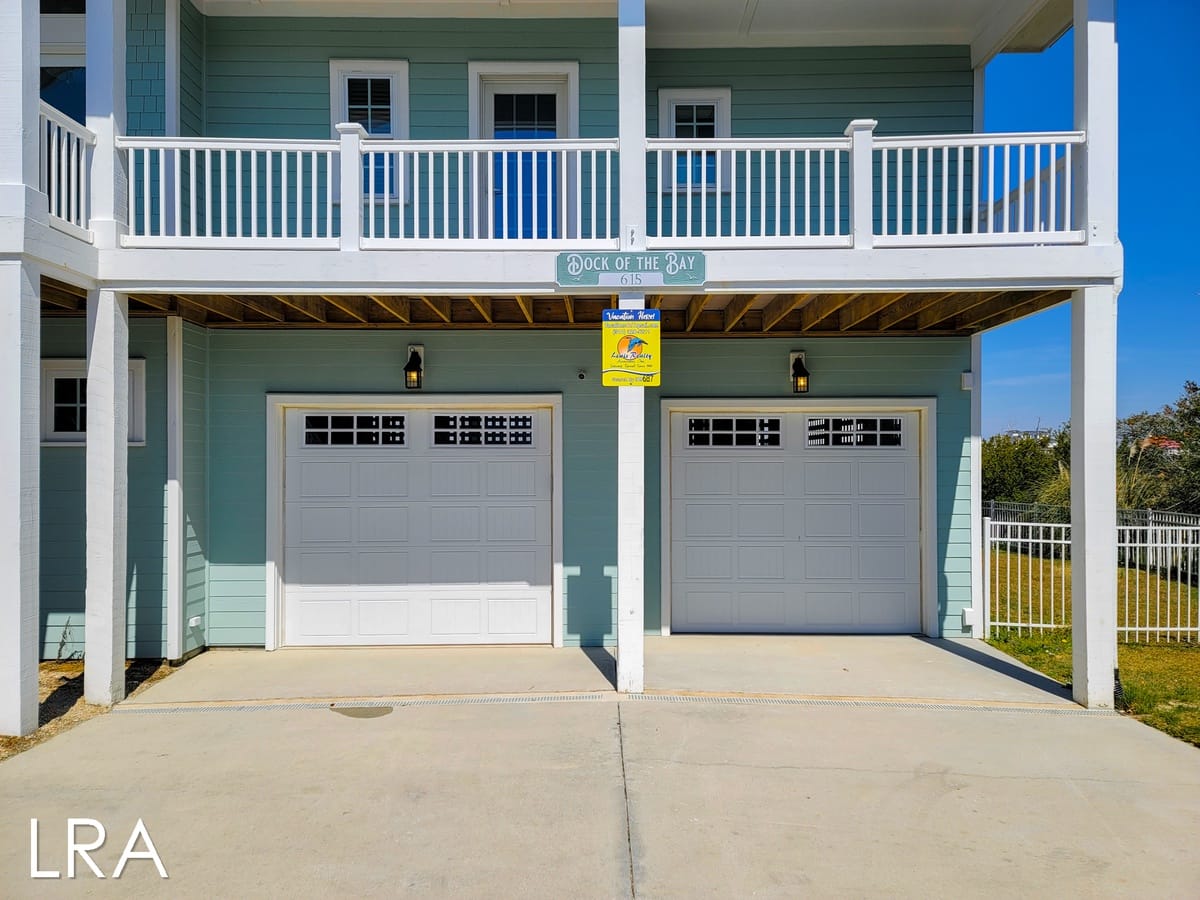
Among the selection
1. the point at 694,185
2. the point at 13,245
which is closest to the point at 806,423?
the point at 694,185

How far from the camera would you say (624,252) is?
587cm

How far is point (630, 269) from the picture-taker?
19.2 ft

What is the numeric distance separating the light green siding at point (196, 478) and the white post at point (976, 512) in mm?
7337

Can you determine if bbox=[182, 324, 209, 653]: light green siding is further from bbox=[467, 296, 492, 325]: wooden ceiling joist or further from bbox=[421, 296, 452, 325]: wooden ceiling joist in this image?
bbox=[467, 296, 492, 325]: wooden ceiling joist

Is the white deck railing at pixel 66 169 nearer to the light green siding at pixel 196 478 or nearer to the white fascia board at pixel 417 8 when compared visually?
the light green siding at pixel 196 478

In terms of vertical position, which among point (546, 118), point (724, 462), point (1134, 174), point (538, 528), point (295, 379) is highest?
point (1134, 174)

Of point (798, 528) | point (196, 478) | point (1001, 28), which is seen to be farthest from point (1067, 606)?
point (196, 478)

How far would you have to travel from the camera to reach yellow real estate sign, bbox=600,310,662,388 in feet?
19.0

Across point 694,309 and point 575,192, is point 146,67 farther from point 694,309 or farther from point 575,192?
point 694,309

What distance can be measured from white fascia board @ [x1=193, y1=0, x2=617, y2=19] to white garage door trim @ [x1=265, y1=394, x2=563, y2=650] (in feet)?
11.9

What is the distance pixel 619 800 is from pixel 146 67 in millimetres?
7179

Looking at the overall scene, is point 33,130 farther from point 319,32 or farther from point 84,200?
point 319,32

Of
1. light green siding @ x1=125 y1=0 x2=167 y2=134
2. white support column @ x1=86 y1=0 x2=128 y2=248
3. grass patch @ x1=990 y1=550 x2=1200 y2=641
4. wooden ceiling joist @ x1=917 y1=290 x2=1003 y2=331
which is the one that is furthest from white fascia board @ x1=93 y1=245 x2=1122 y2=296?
grass patch @ x1=990 y1=550 x2=1200 y2=641

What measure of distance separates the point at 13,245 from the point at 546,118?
15.3 ft
